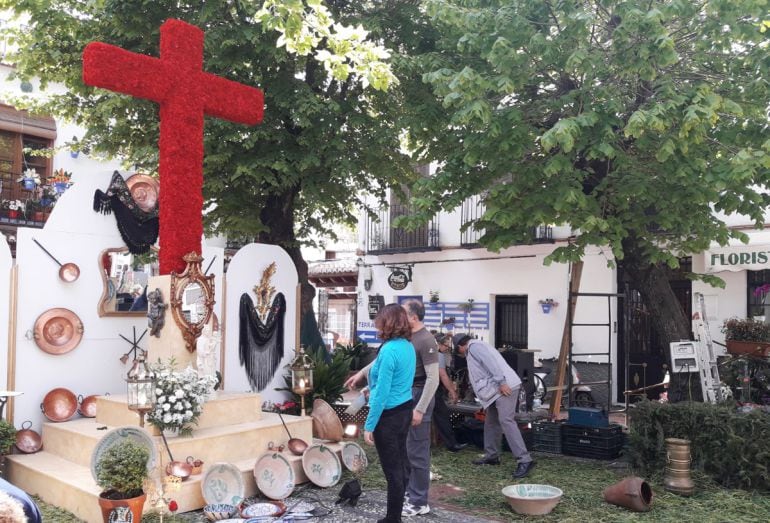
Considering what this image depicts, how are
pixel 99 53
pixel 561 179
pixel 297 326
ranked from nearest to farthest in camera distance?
pixel 99 53 < pixel 561 179 < pixel 297 326

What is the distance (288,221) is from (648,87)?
638 cm

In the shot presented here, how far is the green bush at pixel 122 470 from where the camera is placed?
5820 millimetres

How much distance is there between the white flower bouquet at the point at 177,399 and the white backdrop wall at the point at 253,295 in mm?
2704

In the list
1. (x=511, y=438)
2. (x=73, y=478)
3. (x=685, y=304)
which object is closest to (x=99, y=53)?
(x=73, y=478)

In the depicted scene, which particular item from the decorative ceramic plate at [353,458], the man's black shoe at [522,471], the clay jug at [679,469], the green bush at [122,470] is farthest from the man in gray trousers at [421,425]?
the clay jug at [679,469]

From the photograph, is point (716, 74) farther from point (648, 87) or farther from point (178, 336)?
point (178, 336)

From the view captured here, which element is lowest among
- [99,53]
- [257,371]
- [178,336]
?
[257,371]

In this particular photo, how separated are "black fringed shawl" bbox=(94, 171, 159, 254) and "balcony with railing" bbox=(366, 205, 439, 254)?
950 cm

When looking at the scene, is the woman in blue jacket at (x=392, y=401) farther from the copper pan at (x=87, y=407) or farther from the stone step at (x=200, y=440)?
the copper pan at (x=87, y=407)

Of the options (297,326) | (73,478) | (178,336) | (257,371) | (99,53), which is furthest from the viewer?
(297,326)

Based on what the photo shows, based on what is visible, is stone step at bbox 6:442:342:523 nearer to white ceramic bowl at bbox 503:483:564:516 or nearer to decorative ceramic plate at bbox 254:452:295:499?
decorative ceramic plate at bbox 254:452:295:499

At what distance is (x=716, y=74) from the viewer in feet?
28.0

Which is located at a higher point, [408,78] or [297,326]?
[408,78]

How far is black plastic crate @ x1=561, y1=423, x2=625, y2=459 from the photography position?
9.02 meters
